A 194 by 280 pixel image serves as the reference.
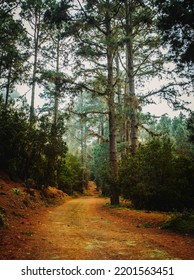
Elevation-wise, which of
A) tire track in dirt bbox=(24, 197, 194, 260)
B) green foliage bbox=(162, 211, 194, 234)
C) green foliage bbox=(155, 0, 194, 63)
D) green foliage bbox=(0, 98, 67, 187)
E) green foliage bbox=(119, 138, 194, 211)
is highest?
green foliage bbox=(155, 0, 194, 63)

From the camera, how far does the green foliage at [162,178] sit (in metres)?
9.91

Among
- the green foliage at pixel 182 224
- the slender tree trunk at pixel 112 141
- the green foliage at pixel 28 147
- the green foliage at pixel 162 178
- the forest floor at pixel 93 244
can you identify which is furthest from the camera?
the slender tree trunk at pixel 112 141

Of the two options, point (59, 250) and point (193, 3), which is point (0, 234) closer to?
point (59, 250)

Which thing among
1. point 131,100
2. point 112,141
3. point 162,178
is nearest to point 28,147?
point 112,141

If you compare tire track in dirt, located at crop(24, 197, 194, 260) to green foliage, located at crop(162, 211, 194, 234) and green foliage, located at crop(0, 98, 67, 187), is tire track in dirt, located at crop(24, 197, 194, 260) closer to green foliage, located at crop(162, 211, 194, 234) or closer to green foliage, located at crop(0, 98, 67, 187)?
green foliage, located at crop(162, 211, 194, 234)

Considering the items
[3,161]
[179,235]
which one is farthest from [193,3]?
[3,161]

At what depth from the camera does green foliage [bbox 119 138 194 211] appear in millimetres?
9914

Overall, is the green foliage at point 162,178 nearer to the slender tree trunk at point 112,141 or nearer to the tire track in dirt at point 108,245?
the slender tree trunk at point 112,141

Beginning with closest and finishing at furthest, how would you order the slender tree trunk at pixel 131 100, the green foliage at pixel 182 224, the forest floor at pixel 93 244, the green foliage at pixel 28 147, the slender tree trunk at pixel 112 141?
the forest floor at pixel 93 244 < the green foliage at pixel 182 224 < the green foliage at pixel 28 147 < the slender tree trunk at pixel 131 100 < the slender tree trunk at pixel 112 141

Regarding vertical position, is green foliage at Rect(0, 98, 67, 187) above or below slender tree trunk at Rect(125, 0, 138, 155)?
below

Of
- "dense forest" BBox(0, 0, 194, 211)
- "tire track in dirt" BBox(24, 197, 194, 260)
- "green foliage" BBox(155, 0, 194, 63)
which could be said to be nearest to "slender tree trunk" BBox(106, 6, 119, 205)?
"dense forest" BBox(0, 0, 194, 211)

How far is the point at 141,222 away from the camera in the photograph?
796 cm

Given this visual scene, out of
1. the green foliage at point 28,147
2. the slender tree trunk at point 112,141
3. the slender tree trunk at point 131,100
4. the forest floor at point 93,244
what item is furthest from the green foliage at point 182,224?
the green foliage at point 28,147
